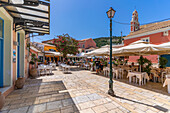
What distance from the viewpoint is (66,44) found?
40.1 feet

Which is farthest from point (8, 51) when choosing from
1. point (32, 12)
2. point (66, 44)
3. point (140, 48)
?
point (66, 44)

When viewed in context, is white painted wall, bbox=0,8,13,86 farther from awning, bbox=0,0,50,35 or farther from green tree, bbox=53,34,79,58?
green tree, bbox=53,34,79,58

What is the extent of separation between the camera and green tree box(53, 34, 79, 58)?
39.6 feet

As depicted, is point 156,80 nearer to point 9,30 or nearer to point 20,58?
point 9,30

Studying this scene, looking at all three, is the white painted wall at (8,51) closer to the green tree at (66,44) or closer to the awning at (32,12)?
the awning at (32,12)

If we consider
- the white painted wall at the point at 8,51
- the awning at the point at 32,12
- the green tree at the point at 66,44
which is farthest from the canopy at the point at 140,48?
the green tree at the point at 66,44

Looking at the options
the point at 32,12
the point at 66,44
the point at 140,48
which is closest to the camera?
the point at 32,12

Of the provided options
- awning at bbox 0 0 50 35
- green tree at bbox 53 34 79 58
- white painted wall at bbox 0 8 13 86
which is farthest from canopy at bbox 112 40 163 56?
green tree at bbox 53 34 79 58

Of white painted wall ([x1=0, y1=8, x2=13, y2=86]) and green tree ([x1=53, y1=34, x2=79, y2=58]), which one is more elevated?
green tree ([x1=53, y1=34, x2=79, y2=58])

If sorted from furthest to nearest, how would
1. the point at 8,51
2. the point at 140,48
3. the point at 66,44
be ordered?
the point at 66,44 < the point at 140,48 < the point at 8,51

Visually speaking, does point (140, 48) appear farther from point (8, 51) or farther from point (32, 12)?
point (8, 51)

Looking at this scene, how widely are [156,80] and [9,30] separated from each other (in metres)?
8.92

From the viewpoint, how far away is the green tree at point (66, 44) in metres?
12.1

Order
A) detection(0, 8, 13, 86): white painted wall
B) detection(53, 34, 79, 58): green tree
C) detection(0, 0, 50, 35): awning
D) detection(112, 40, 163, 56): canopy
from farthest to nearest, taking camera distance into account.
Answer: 1. detection(53, 34, 79, 58): green tree
2. detection(112, 40, 163, 56): canopy
3. detection(0, 8, 13, 86): white painted wall
4. detection(0, 0, 50, 35): awning
